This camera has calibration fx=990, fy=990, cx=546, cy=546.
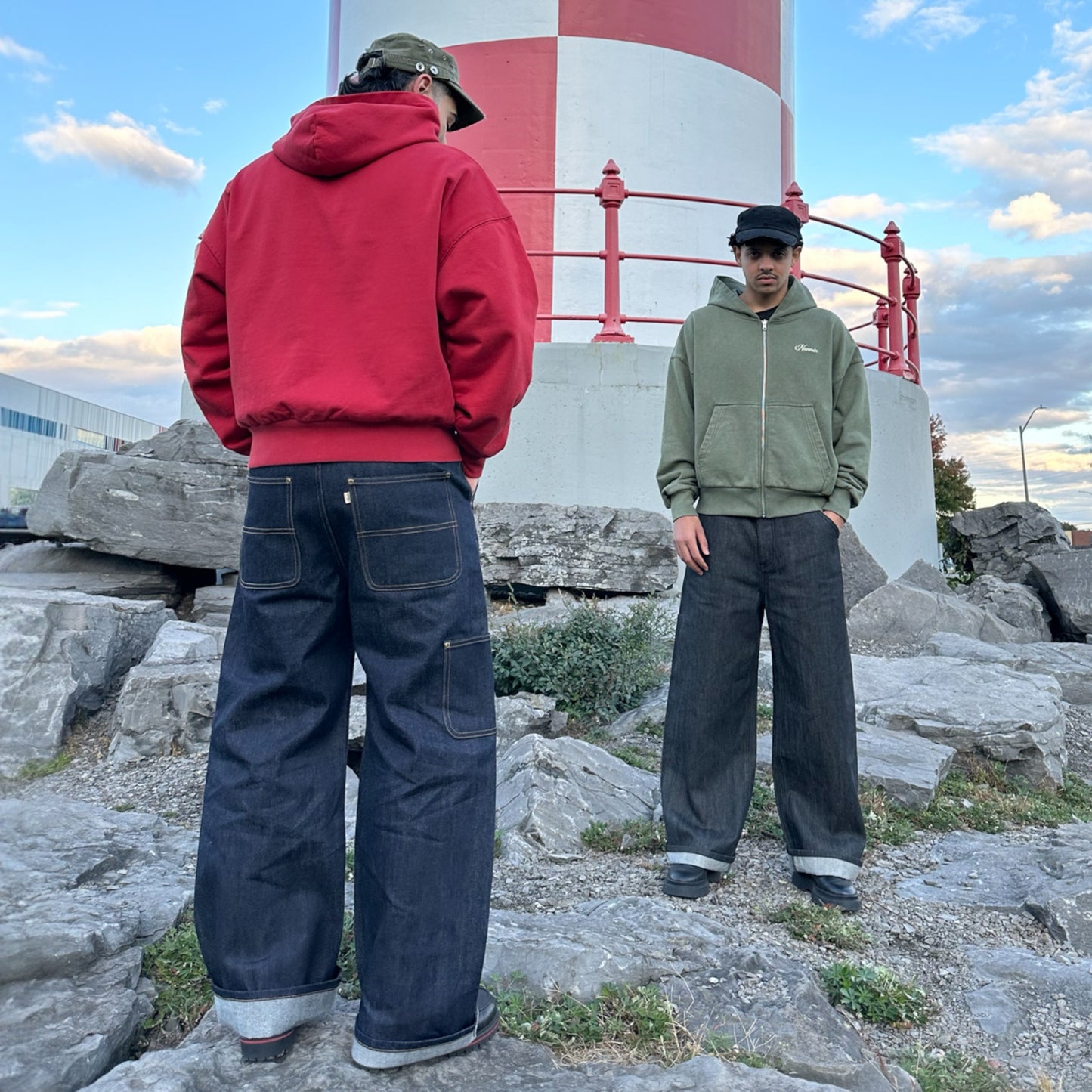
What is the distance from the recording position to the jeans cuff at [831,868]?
8.41 ft

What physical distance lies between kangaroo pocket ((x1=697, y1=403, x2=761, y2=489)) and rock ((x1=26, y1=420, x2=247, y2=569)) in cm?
407

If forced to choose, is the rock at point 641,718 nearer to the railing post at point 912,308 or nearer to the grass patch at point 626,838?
the grass patch at point 626,838

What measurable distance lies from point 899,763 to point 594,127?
586cm

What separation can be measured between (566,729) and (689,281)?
14.9 feet

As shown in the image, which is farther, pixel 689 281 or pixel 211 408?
pixel 689 281

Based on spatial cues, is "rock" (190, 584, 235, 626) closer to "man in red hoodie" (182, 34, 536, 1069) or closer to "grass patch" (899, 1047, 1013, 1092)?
"man in red hoodie" (182, 34, 536, 1069)

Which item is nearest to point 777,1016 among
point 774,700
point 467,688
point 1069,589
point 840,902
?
point 840,902

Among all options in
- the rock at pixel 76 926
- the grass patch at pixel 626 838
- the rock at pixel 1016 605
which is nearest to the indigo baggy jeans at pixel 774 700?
the grass patch at pixel 626 838

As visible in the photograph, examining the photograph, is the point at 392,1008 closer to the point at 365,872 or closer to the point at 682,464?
the point at 365,872

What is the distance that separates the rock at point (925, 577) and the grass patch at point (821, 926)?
531 centimetres

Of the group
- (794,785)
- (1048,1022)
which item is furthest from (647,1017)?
(794,785)

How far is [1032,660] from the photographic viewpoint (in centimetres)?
586

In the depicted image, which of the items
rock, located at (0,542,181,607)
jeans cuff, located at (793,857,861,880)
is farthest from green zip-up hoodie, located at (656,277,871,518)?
rock, located at (0,542,181,607)

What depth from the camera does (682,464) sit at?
280 centimetres
